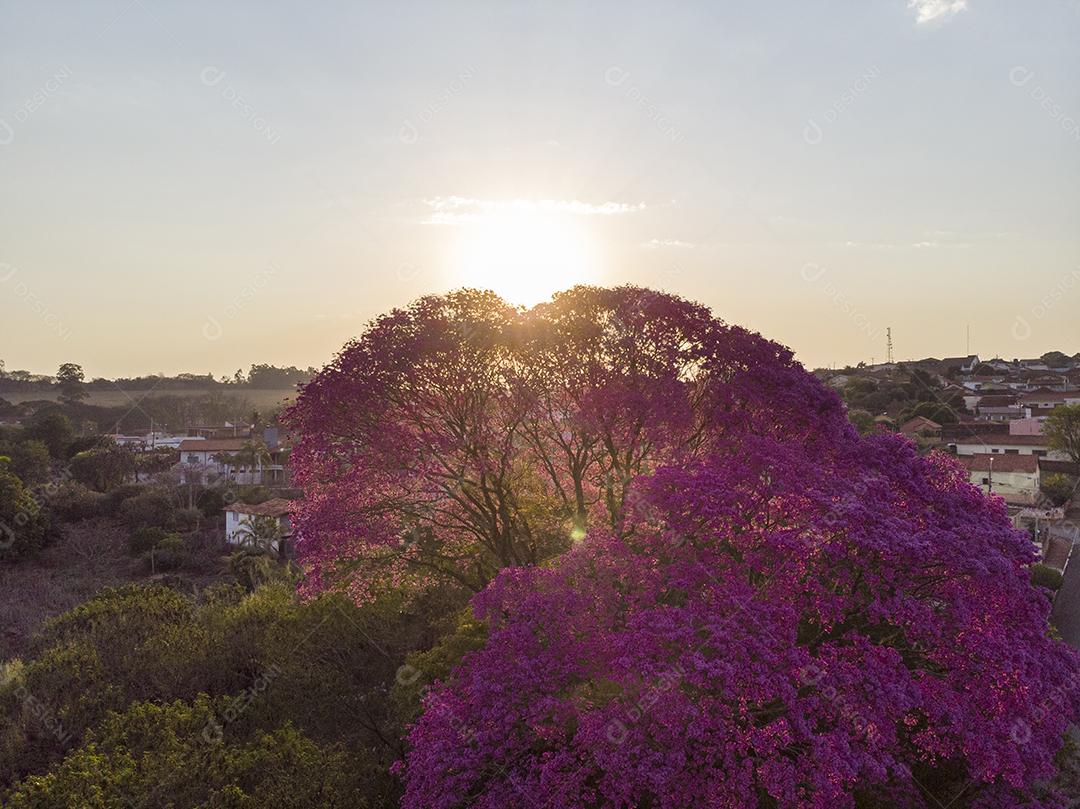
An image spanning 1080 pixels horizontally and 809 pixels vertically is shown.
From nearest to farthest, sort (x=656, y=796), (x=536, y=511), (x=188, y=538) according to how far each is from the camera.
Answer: (x=656, y=796), (x=536, y=511), (x=188, y=538)

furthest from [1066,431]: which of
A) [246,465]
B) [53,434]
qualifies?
[53,434]

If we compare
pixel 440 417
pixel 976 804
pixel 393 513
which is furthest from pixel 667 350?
pixel 976 804

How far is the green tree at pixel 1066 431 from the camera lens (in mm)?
64312

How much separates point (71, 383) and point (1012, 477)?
473 feet

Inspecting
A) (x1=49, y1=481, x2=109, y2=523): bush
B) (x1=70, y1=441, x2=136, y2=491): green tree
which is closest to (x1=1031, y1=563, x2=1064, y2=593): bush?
(x1=49, y1=481, x2=109, y2=523): bush

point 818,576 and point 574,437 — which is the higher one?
point 574,437

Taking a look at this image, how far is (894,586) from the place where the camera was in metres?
9.42

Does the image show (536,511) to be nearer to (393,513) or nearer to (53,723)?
(393,513)

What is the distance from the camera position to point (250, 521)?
165ft

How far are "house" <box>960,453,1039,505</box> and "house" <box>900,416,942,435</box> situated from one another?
12.1 meters

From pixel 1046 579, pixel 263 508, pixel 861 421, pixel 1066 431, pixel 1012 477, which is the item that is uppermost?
pixel 861 421

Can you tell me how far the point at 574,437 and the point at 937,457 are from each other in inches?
248

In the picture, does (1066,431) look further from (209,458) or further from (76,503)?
(209,458)

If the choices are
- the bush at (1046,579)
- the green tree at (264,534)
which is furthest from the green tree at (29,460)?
the bush at (1046,579)
